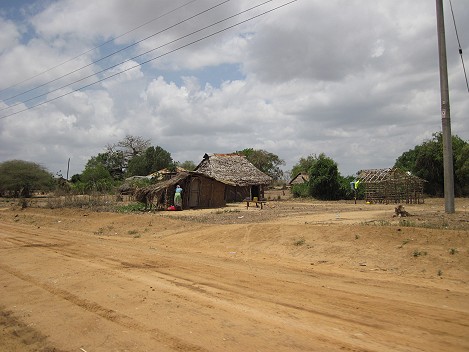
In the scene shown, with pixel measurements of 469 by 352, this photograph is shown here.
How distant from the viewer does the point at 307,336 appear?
519cm

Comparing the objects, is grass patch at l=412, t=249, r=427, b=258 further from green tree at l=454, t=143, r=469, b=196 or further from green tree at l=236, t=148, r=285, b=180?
green tree at l=236, t=148, r=285, b=180

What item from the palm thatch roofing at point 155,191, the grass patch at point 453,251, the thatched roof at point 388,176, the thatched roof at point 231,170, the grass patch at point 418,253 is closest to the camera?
the grass patch at point 453,251

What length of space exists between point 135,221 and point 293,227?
9.53 metres

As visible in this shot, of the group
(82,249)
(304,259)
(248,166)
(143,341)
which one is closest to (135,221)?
(82,249)

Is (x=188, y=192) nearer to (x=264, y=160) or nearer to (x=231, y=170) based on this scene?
(x=231, y=170)

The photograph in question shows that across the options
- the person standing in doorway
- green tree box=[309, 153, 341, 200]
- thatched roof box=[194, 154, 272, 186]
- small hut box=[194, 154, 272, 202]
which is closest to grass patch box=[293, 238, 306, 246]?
the person standing in doorway

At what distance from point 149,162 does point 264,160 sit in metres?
23.3

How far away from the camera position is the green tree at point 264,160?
3334 inches

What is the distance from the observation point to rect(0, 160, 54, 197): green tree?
2340 inches

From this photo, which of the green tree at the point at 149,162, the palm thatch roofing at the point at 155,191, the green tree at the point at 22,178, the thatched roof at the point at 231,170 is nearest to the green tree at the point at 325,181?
the thatched roof at the point at 231,170

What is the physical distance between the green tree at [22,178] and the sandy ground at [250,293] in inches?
1986

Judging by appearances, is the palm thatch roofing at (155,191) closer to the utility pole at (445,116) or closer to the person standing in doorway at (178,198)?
the person standing in doorway at (178,198)

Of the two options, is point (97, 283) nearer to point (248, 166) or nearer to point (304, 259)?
point (304, 259)

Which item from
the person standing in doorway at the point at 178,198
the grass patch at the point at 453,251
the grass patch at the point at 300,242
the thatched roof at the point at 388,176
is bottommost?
the grass patch at the point at 300,242
